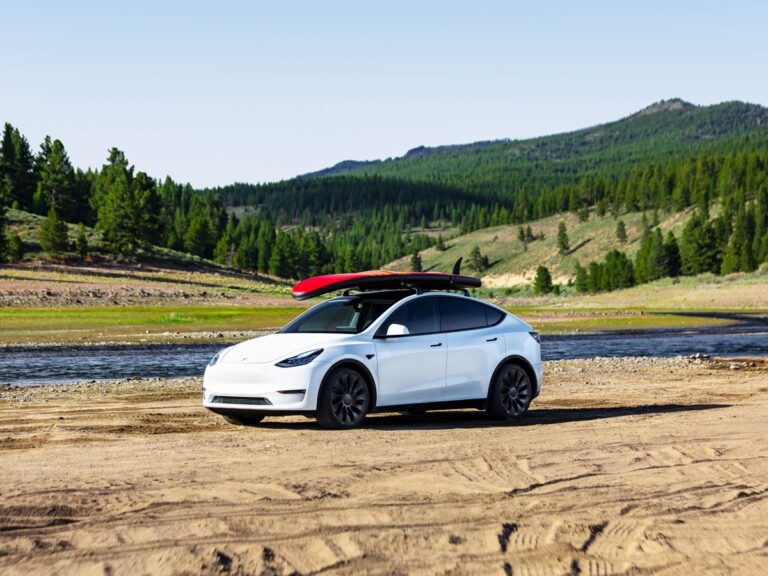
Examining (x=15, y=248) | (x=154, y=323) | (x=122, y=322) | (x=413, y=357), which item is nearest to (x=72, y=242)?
(x=15, y=248)

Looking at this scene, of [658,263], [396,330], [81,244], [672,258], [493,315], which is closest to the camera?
[396,330]

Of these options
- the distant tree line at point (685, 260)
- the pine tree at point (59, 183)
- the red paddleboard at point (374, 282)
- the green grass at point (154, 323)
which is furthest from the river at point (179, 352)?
the distant tree line at point (685, 260)

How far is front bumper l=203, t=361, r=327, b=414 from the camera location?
523 inches

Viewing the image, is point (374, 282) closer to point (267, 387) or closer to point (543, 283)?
point (267, 387)

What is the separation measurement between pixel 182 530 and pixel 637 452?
573 cm

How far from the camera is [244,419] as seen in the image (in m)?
14.6

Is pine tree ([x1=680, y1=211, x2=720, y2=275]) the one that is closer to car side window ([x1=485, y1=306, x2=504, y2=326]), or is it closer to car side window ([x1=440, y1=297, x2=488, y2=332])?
car side window ([x1=485, y1=306, x2=504, y2=326])

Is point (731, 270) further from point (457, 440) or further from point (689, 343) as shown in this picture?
point (457, 440)

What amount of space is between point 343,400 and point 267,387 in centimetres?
96

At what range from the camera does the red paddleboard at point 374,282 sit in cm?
1453

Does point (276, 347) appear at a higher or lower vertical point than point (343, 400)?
higher

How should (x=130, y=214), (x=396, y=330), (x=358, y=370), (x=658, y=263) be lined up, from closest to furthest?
(x=358, y=370), (x=396, y=330), (x=130, y=214), (x=658, y=263)

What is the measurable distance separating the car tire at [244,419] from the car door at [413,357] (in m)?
1.71

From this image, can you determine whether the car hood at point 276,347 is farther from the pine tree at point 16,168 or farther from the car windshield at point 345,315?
the pine tree at point 16,168
